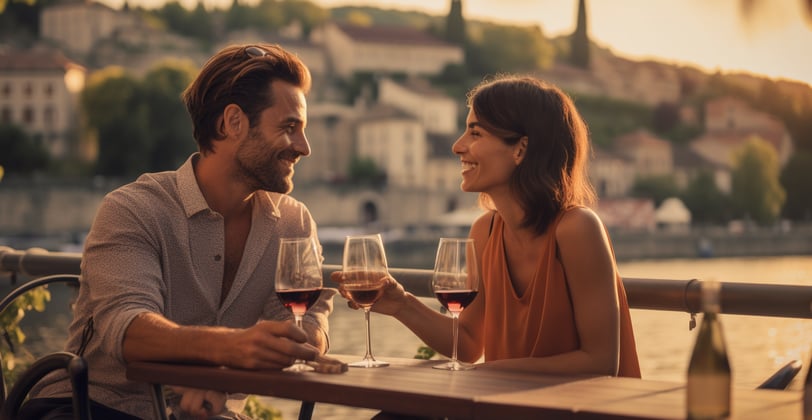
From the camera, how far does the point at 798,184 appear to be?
179 feet

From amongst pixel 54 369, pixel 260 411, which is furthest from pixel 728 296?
Result: pixel 260 411

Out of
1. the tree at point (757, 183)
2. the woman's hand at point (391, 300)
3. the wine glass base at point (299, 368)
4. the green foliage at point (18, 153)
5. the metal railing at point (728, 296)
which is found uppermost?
the woman's hand at point (391, 300)

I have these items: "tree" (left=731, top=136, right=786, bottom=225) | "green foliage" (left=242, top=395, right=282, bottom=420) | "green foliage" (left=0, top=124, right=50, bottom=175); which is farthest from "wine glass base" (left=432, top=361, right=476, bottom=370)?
"tree" (left=731, top=136, right=786, bottom=225)

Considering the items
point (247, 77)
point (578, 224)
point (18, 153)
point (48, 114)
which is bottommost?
point (18, 153)

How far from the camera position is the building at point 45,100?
2010 inches

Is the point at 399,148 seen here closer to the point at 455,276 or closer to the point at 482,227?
the point at 482,227

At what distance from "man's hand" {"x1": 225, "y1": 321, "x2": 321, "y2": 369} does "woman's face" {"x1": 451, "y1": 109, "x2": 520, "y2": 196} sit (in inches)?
16.9

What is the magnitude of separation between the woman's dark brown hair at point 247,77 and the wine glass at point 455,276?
1.49 ft

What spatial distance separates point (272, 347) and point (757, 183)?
56.2 metres

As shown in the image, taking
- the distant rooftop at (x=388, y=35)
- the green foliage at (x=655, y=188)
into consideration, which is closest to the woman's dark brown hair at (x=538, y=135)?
the green foliage at (x=655, y=188)

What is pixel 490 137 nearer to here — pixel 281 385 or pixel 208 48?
pixel 281 385

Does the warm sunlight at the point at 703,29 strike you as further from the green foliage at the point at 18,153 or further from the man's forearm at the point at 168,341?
the green foliage at the point at 18,153

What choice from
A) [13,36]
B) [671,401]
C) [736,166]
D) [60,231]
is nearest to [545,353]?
[671,401]

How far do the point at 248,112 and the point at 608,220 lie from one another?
50.9 meters
